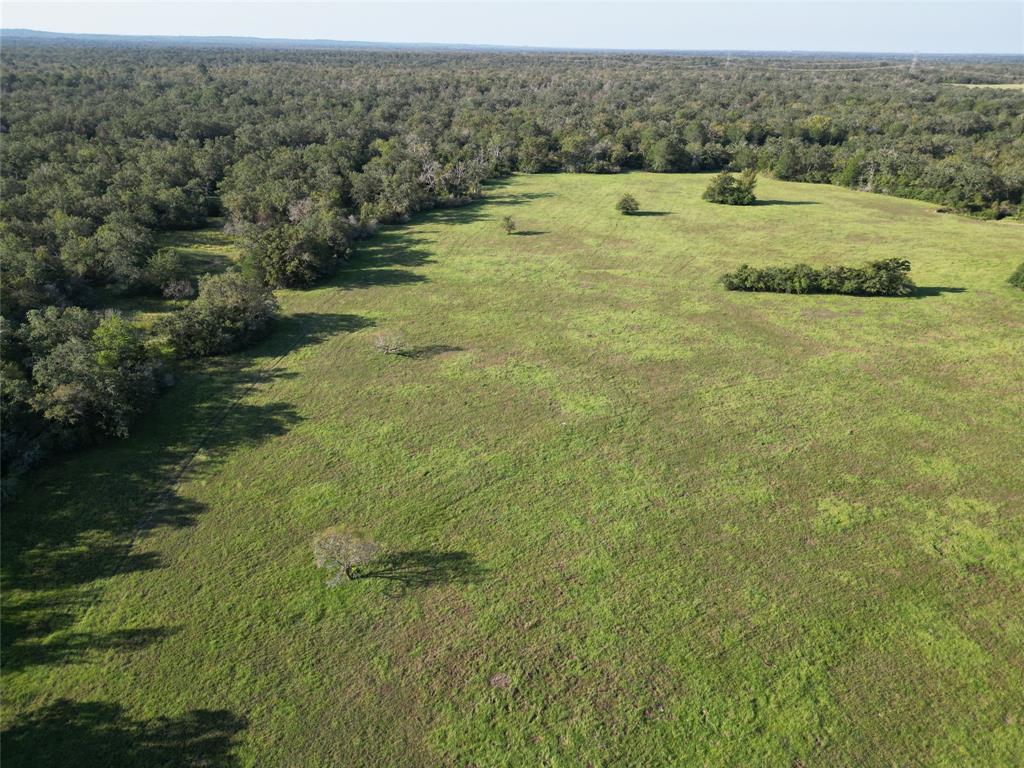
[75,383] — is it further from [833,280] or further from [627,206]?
[627,206]

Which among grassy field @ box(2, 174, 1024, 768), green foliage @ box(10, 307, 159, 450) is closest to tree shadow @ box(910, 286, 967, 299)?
grassy field @ box(2, 174, 1024, 768)

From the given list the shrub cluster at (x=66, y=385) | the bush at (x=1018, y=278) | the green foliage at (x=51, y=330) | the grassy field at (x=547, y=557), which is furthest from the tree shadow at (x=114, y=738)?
the bush at (x=1018, y=278)

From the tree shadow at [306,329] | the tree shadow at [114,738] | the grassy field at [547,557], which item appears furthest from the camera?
the tree shadow at [306,329]

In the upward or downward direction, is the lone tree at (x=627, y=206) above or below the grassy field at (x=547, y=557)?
above

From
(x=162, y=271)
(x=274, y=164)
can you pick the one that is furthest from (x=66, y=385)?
(x=274, y=164)

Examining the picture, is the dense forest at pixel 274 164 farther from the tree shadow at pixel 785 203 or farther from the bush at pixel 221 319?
the tree shadow at pixel 785 203

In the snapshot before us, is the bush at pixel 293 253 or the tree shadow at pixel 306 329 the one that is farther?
the bush at pixel 293 253
